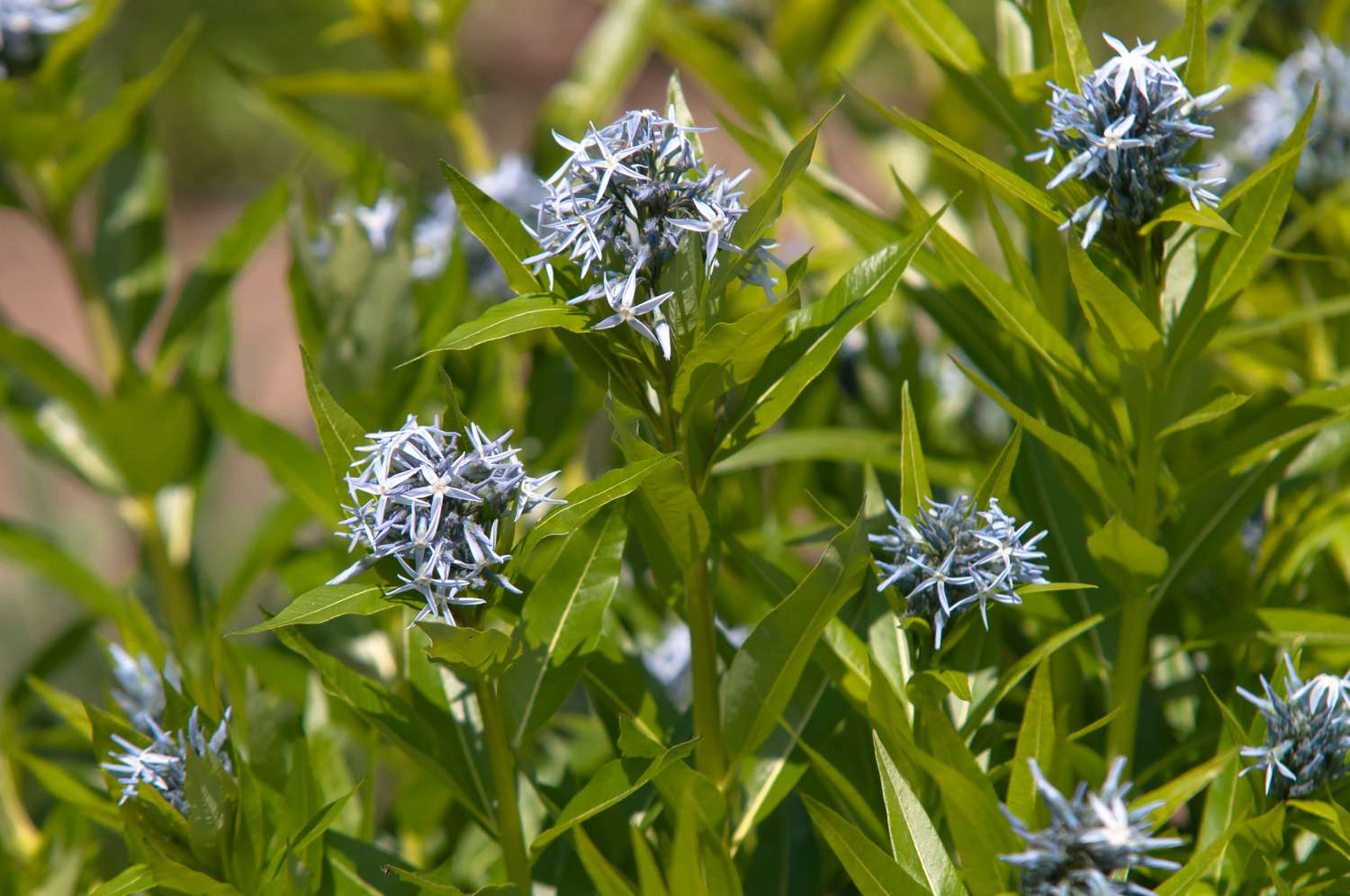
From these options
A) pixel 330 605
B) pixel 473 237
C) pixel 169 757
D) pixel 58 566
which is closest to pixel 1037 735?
pixel 330 605

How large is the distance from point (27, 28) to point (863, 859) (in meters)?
1.08

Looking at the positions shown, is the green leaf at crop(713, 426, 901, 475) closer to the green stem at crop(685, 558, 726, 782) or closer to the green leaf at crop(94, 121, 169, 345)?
the green stem at crop(685, 558, 726, 782)

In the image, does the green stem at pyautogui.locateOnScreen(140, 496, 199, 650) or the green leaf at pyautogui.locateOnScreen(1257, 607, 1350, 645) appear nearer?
the green leaf at pyautogui.locateOnScreen(1257, 607, 1350, 645)

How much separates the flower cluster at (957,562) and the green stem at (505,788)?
23 cm

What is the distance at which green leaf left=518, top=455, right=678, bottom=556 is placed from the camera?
64 cm

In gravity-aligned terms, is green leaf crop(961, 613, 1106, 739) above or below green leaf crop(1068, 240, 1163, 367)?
below

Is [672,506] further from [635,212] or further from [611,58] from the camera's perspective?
[611,58]

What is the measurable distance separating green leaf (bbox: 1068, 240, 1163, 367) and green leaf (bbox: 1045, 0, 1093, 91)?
5.2 inches

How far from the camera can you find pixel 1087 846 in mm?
558

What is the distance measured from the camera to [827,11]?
1.61 meters

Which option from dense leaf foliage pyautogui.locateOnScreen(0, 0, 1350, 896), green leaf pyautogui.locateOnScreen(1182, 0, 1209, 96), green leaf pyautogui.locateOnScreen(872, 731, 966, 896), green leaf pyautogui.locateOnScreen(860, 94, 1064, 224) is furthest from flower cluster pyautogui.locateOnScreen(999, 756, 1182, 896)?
green leaf pyautogui.locateOnScreen(1182, 0, 1209, 96)

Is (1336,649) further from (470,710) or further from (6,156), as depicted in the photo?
(6,156)

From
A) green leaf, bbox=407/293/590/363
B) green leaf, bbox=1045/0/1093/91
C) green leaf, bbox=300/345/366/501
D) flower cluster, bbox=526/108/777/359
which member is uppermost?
green leaf, bbox=1045/0/1093/91

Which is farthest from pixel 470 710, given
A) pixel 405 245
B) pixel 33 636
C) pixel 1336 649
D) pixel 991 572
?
pixel 33 636
